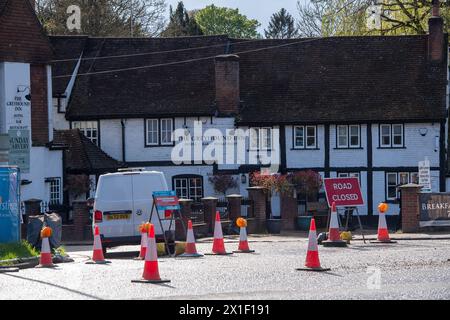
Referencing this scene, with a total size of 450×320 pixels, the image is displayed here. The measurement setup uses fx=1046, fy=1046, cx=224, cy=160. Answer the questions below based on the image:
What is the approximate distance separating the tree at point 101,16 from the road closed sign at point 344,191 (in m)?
29.6

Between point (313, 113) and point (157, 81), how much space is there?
747 centimetres

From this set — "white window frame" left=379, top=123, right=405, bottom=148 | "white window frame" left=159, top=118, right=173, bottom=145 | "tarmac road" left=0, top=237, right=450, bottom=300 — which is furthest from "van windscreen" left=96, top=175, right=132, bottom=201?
"white window frame" left=379, top=123, right=405, bottom=148

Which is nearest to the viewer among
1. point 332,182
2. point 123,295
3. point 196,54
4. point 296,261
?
point 123,295

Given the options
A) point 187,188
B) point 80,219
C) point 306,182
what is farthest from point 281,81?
point 80,219

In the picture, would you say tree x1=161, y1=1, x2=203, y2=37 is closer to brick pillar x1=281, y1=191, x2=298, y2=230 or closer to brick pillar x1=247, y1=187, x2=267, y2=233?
brick pillar x1=281, y1=191, x2=298, y2=230

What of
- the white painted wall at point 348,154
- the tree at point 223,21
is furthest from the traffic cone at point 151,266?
the tree at point 223,21

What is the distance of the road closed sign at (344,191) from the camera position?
29388mm

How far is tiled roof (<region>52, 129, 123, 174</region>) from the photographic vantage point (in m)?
44.4

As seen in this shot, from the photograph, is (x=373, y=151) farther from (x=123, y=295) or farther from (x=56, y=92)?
(x=123, y=295)

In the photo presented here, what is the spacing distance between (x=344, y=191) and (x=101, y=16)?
34.2m

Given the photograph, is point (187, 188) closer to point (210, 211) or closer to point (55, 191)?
point (55, 191)

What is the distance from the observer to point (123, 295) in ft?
50.8
